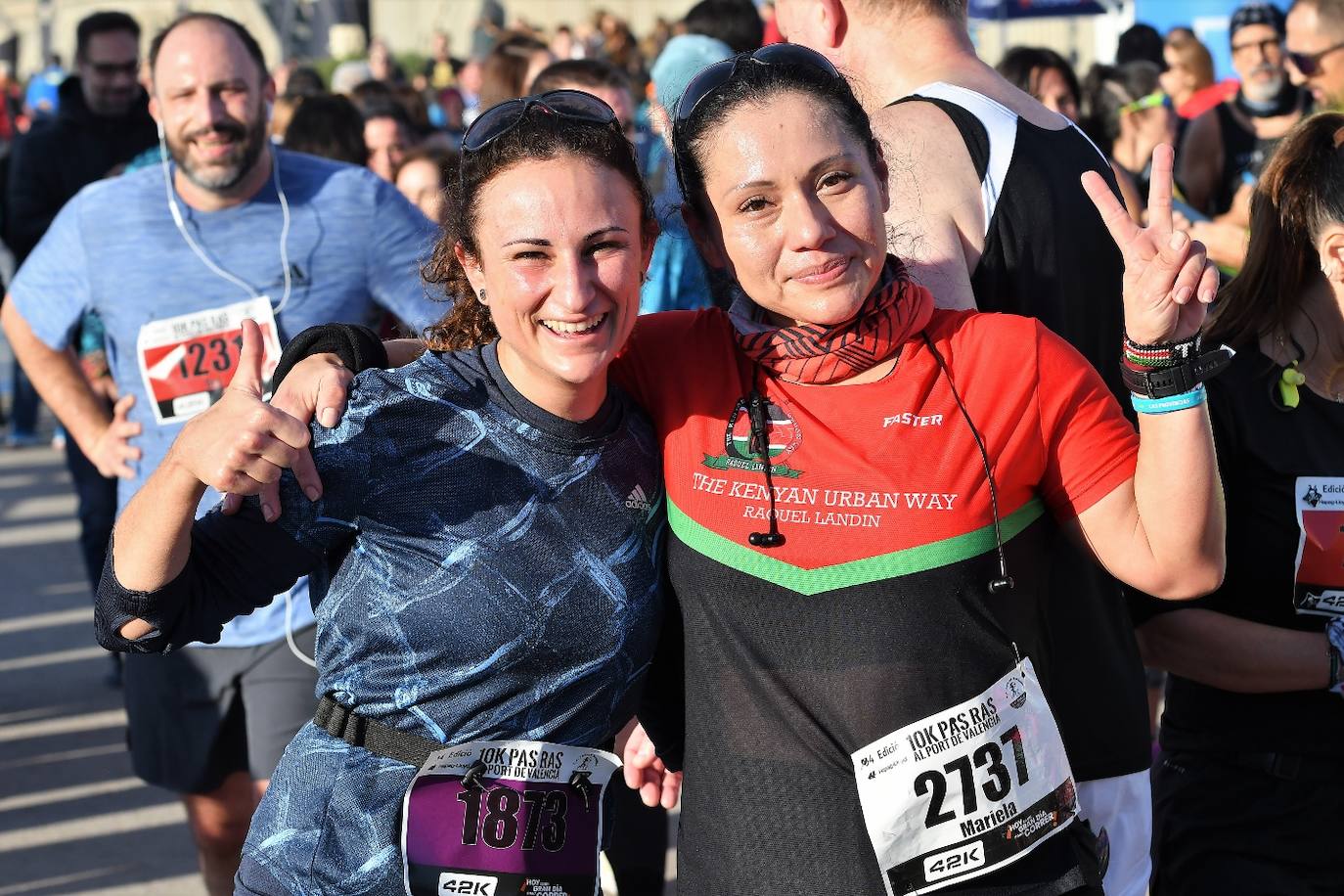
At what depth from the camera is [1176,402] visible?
2008 millimetres

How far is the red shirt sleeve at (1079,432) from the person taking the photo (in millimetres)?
2131

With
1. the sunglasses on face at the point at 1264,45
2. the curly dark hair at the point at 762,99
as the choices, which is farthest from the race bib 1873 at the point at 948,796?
the sunglasses on face at the point at 1264,45

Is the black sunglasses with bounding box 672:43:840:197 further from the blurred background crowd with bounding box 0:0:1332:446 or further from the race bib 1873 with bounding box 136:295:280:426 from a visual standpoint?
the race bib 1873 with bounding box 136:295:280:426

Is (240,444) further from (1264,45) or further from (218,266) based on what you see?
(1264,45)

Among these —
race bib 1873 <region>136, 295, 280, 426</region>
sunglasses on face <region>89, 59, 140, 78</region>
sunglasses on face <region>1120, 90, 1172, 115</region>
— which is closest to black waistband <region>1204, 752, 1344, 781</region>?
race bib 1873 <region>136, 295, 280, 426</region>

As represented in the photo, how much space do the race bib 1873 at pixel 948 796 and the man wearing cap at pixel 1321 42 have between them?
419 cm

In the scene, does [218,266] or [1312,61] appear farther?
[1312,61]

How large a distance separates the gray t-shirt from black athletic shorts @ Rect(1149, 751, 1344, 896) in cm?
208

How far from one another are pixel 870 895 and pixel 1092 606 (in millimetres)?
600

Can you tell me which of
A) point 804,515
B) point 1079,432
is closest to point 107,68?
point 804,515

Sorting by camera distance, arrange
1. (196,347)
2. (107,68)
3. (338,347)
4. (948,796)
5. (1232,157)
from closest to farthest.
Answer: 1. (948,796)
2. (338,347)
3. (196,347)
4. (1232,157)
5. (107,68)

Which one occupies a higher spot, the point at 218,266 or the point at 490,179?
the point at 490,179

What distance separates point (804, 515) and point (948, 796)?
41 centimetres

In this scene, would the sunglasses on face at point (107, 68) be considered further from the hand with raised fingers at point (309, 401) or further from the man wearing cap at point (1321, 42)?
the hand with raised fingers at point (309, 401)
